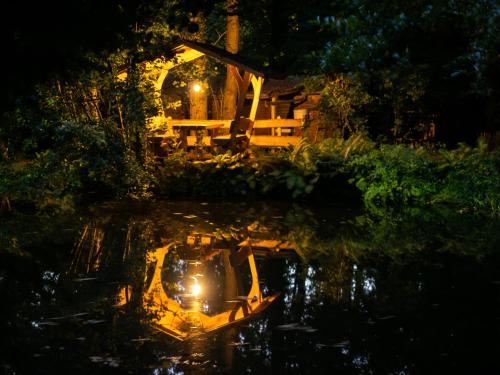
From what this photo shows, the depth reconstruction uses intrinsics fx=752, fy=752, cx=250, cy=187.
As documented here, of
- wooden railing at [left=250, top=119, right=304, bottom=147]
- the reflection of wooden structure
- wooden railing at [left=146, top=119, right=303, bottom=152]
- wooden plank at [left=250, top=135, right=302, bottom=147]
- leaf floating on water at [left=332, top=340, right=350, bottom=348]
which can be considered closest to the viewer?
leaf floating on water at [left=332, top=340, right=350, bottom=348]

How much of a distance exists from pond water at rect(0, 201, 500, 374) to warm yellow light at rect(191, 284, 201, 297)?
4 centimetres

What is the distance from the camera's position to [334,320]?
7.50 m

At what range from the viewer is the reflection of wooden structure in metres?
7.27


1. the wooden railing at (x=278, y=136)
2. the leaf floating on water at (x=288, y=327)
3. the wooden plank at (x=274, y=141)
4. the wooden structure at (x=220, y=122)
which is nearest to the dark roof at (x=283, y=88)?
the wooden railing at (x=278, y=136)

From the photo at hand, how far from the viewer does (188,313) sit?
7867 millimetres

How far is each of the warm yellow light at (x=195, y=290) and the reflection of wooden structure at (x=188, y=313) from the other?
34 centimetres

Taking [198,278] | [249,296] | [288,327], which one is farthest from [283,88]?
[288,327]

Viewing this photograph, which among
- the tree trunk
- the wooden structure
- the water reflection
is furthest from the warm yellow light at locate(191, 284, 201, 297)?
the tree trunk

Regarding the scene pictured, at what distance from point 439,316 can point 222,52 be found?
15.0 m

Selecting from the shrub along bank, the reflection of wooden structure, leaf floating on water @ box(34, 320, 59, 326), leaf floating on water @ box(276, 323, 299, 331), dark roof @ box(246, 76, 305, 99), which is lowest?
the reflection of wooden structure

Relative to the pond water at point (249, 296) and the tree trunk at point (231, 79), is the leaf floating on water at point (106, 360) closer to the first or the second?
the pond water at point (249, 296)

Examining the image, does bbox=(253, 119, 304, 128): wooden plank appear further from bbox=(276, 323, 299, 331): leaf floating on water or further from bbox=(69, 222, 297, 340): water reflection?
bbox=(276, 323, 299, 331): leaf floating on water

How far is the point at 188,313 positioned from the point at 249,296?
1.05 metres

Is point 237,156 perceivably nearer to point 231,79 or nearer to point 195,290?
point 231,79
